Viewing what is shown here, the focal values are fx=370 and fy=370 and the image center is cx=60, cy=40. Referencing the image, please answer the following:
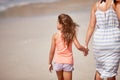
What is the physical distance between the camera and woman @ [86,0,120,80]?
10.1ft

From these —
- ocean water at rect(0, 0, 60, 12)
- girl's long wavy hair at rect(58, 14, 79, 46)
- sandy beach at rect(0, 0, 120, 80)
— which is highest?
ocean water at rect(0, 0, 60, 12)

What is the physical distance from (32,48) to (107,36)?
285cm

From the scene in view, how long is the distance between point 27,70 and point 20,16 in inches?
208

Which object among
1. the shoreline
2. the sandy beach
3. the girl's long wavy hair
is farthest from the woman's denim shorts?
the shoreline

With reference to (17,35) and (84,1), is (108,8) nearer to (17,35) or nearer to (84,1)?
(17,35)

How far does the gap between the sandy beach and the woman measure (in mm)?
1039

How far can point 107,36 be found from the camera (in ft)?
10.2

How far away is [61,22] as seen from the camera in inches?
133

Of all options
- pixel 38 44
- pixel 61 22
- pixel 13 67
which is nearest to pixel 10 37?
pixel 38 44

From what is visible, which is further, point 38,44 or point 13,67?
point 38,44

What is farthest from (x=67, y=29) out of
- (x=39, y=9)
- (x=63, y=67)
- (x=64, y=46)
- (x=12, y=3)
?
(x=12, y=3)

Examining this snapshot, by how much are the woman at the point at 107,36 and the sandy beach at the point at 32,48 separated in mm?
1039

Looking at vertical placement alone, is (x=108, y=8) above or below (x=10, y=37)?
above

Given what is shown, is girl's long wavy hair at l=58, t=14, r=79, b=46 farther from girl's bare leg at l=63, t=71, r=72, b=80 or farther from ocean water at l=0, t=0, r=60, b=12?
ocean water at l=0, t=0, r=60, b=12
